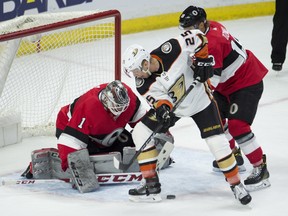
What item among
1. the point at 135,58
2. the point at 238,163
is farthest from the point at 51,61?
the point at 135,58

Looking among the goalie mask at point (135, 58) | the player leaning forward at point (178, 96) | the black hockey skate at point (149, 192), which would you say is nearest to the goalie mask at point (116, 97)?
the player leaning forward at point (178, 96)

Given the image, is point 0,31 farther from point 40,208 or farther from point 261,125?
point 261,125

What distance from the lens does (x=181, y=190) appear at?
5.14m

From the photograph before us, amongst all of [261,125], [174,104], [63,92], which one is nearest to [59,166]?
[174,104]

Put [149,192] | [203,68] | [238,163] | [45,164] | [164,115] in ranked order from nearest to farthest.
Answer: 1. [164,115]
2. [203,68]
3. [149,192]
4. [45,164]
5. [238,163]

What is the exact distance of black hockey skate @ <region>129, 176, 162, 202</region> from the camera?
193 inches

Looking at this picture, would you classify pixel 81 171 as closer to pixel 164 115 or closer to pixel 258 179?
pixel 164 115

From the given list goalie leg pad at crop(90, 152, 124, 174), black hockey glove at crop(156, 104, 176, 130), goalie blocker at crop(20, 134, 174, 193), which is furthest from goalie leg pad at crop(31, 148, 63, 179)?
black hockey glove at crop(156, 104, 176, 130)

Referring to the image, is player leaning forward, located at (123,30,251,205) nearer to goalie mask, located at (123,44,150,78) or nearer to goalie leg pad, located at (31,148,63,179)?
goalie mask, located at (123,44,150,78)

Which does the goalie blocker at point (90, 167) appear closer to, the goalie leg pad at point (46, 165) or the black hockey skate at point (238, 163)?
the goalie leg pad at point (46, 165)

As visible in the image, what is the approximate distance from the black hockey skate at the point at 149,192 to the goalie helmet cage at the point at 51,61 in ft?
4.24

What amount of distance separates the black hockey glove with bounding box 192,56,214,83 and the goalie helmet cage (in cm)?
126

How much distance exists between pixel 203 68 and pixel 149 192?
0.71m

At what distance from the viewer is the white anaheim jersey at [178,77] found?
475 cm
